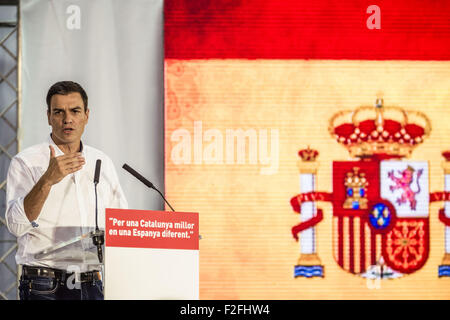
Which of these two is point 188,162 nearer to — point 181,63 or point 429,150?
point 181,63

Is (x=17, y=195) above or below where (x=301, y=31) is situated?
below

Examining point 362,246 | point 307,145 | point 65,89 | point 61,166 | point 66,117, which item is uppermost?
point 65,89

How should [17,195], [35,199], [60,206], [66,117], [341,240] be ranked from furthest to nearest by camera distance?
[341,240]
[66,117]
[60,206]
[17,195]
[35,199]

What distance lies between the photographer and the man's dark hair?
3.78 m

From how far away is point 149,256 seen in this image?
7.65 feet

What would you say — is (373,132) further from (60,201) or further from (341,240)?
(60,201)

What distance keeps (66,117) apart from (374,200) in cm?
201

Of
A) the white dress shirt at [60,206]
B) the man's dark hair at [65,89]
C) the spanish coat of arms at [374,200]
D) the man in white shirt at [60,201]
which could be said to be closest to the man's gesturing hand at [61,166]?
the man in white shirt at [60,201]

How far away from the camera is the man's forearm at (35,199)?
331 centimetres

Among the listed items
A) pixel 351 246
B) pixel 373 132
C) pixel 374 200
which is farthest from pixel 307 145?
pixel 351 246

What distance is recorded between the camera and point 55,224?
11.6 ft

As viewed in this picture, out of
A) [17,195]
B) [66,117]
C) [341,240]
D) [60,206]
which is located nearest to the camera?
[17,195]

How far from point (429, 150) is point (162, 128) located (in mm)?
1748

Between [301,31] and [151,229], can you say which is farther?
[301,31]
